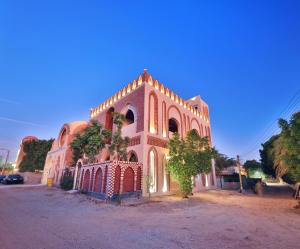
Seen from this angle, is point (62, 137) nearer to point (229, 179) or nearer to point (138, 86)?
point (138, 86)

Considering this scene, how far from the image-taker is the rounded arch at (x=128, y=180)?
13.8 m

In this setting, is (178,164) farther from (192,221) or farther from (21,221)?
(21,221)

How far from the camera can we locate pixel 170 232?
5.62 meters

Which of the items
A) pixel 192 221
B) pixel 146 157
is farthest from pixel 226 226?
pixel 146 157

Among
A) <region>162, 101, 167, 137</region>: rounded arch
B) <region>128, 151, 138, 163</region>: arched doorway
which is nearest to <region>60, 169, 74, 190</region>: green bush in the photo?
<region>128, 151, 138, 163</region>: arched doorway

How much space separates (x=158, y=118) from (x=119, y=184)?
312 inches

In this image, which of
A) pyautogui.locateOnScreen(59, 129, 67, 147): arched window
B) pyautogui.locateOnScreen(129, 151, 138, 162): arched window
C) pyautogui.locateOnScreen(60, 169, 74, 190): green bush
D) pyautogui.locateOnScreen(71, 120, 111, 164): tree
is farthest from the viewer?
pyautogui.locateOnScreen(59, 129, 67, 147): arched window

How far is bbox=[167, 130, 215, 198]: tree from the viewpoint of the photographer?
14773 mm

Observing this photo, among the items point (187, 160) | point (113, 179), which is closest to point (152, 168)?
point (187, 160)

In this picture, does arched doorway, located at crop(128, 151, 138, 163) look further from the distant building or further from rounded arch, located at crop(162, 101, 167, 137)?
the distant building

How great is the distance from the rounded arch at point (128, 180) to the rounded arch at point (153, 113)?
4531 millimetres

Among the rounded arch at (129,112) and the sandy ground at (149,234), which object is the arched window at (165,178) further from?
the sandy ground at (149,234)

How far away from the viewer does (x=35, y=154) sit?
38281 millimetres

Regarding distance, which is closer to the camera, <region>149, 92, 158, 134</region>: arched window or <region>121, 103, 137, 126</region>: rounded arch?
<region>149, 92, 158, 134</region>: arched window
